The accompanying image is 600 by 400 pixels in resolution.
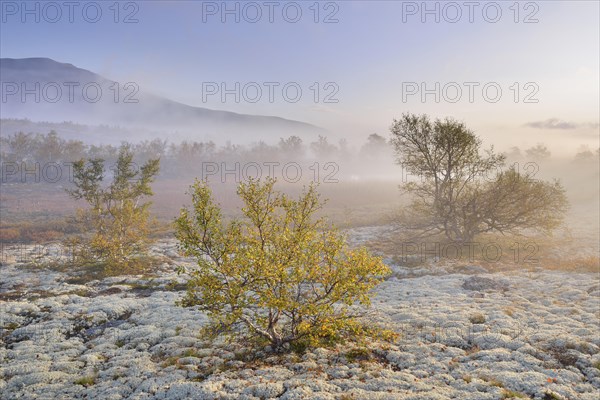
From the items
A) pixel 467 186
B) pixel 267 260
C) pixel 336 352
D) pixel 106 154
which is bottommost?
pixel 336 352

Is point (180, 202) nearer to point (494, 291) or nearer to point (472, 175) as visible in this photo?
point (472, 175)

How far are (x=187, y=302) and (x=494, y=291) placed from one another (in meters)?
20.2

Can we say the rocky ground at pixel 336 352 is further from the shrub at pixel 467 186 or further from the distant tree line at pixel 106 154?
the distant tree line at pixel 106 154

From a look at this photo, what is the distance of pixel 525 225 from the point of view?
3575cm

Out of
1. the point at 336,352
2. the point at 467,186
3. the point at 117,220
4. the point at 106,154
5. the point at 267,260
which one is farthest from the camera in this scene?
the point at 106,154

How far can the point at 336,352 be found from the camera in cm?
1503

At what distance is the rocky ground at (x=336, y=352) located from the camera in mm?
12180

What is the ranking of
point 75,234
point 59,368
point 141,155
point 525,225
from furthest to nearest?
1. point 141,155
2. point 75,234
3. point 525,225
4. point 59,368

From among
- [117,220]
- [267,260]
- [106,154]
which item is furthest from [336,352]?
[106,154]

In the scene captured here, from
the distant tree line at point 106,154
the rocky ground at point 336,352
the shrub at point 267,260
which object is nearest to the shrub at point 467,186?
the rocky ground at point 336,352

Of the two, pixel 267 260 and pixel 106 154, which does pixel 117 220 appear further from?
pixel 106 154

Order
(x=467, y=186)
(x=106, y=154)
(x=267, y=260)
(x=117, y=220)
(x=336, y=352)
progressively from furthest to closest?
(x=106, y=154), (x=467, y=186), (x=117, y=220), (x=336, y=352), (x=267, y=260)

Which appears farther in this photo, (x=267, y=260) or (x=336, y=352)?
(x=336, y=352)

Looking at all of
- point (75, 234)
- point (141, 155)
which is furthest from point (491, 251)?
point (141, 155)
